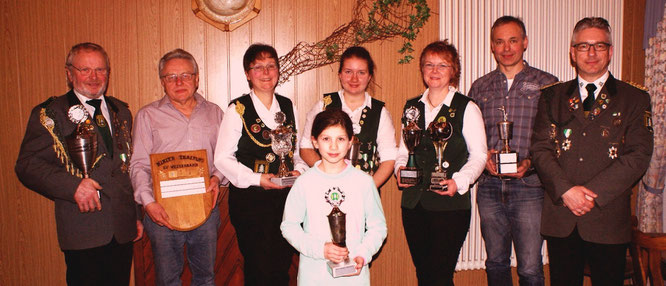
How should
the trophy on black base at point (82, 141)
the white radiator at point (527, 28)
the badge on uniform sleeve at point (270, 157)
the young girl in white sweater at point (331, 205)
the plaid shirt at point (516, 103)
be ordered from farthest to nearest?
the white radiator at point (527, 28) → the plaid shirt at point (516, 103) → the badge on uniform sleeve at point (270, 157) → the trophy on black base at point (82, 141) → the young girl in white sweater at point (331, 205)

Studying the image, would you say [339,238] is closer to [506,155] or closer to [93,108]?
[506,155]

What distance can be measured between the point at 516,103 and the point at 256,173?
187 centimetres

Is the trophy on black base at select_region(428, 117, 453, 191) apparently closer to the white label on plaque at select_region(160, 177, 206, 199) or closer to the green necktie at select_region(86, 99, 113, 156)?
the white label on plaque at select_region(160, 177, 206, 199)

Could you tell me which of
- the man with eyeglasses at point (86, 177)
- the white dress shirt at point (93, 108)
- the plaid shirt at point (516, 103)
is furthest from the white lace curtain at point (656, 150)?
the white dress shirt at point (93, 108)

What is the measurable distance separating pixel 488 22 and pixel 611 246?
7.59ft

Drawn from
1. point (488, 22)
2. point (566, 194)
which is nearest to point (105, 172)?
point (566, 194)

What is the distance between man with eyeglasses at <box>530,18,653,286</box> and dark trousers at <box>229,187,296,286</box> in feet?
5.52

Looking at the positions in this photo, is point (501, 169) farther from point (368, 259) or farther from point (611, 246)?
point (368, 259)

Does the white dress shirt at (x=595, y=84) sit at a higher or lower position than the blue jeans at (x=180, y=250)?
higher

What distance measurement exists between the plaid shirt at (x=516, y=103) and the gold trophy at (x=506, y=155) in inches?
5.4

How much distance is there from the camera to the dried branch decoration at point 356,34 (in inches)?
149

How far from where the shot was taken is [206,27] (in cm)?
368

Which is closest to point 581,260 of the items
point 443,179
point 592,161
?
point 592,161

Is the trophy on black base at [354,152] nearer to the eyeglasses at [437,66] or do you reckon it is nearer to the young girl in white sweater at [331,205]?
the young girl in white sweater at [331,205]
